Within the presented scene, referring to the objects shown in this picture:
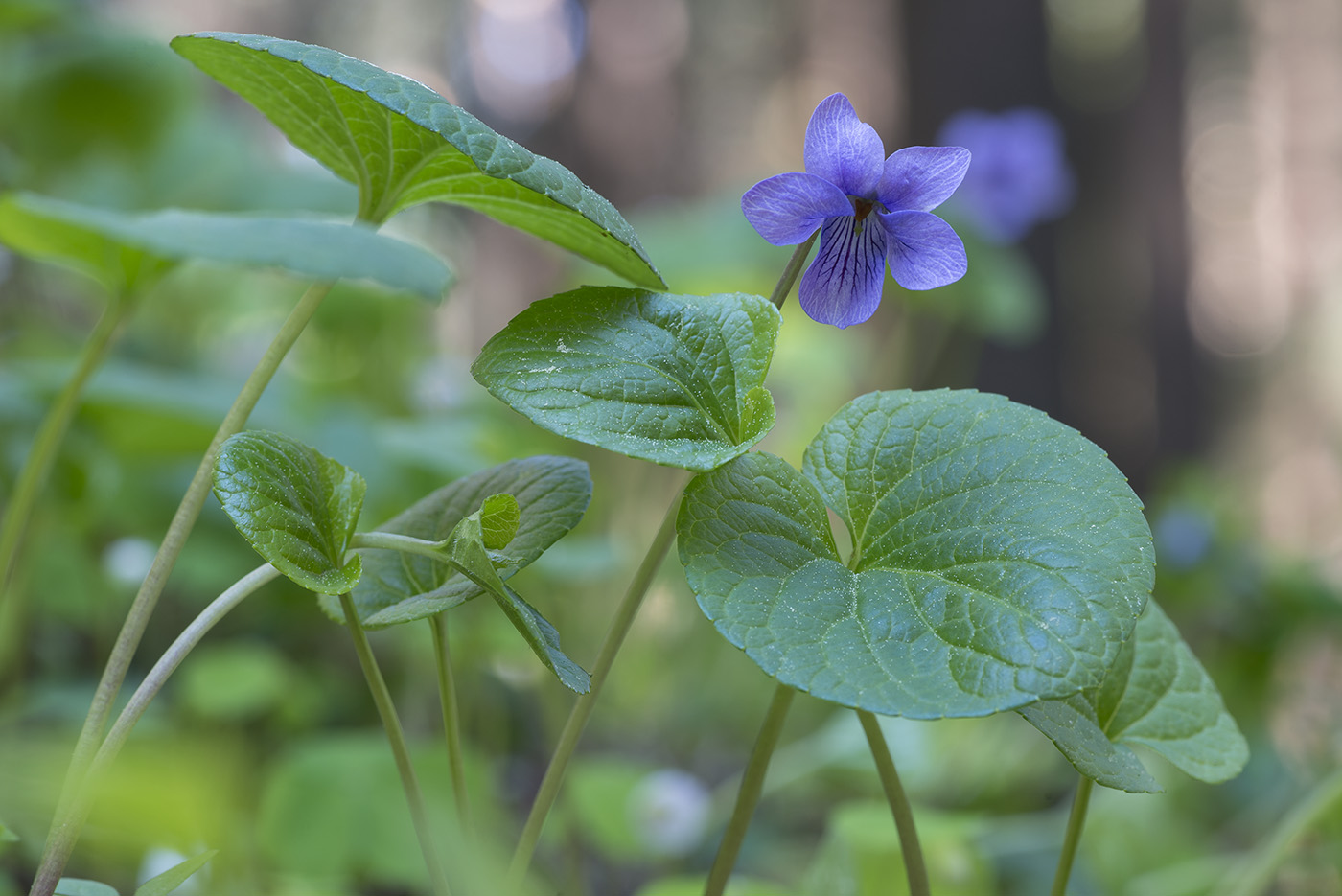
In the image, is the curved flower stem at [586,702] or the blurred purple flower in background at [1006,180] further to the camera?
the blurred purple flower in background at [1006,180]

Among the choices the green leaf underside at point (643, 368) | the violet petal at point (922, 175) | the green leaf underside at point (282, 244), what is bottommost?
the green leaf underside at point (643, 368)

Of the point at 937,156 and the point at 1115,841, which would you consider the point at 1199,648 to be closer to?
the point at 1115,841

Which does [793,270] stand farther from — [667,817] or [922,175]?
[667,817]

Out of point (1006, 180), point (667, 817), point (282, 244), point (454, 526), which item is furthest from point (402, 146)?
point (1006, 180)

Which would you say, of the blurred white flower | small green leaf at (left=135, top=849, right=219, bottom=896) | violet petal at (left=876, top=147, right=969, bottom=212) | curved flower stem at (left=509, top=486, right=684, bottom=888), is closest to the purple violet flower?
violet petal at (left=876, top=147, right=969, bottom=212)

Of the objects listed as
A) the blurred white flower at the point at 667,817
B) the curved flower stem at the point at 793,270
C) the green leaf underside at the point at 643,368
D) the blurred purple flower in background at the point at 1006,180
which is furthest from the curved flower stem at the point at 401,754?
the blurred purple flower in background at the point at 1006,180

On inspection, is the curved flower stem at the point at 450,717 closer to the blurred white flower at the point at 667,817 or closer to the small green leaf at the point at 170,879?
the small green leaf at the point at 170,879
